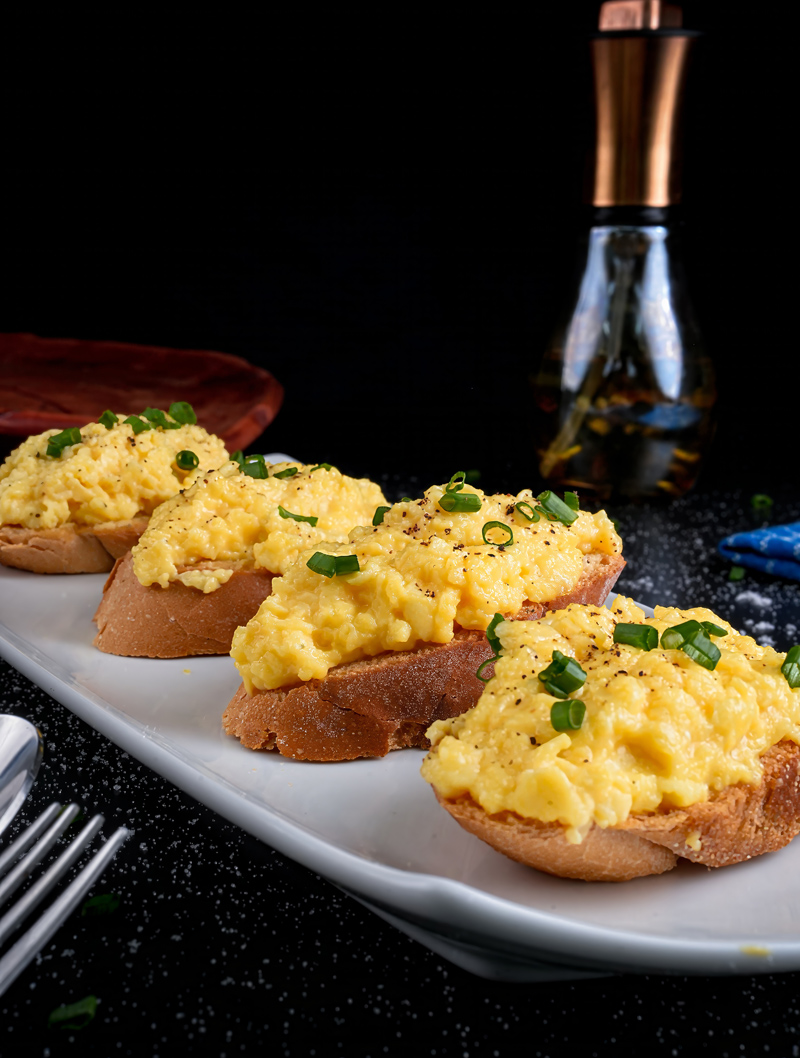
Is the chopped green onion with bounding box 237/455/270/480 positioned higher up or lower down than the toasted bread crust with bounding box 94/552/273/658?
higher up

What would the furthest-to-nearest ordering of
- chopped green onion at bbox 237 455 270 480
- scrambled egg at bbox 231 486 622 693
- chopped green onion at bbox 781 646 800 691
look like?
chopped green onion at bbox 237 455 270 480 → scrambled egg at bbox 231 486 622 693 → chopped green onion at bbox 781 646 800 691

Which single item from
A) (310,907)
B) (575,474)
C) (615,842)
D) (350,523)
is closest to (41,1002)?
(310,907)

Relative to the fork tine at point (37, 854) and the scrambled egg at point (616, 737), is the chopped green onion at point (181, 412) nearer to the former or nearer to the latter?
the fork tine at point (37, 854)

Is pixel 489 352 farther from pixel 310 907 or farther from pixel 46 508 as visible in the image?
pixel 310 907

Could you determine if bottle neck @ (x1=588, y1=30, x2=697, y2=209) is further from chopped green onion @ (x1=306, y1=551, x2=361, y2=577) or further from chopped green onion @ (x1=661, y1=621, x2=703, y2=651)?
chopped green onion @ (x1=661, y1=621, x2=703, y2=651)

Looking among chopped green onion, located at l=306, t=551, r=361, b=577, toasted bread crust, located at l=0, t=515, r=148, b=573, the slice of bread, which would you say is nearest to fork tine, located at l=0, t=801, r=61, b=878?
the slice of bread

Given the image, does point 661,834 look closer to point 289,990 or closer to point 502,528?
point 289,990
